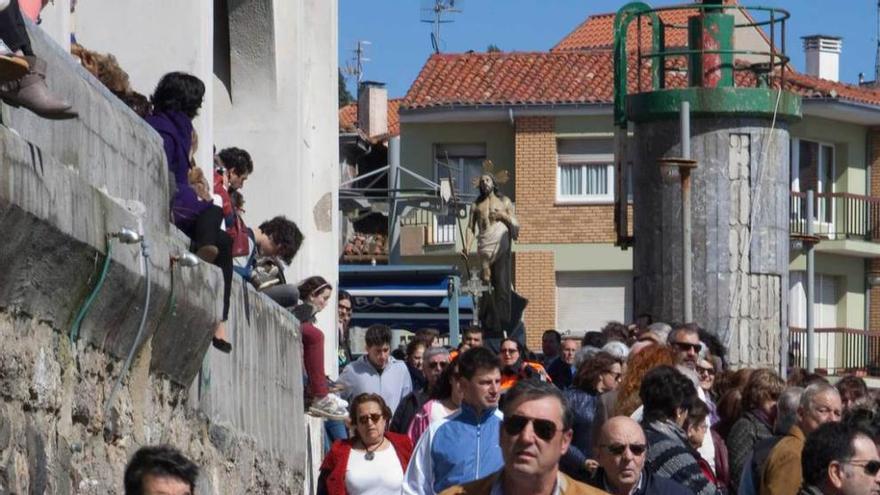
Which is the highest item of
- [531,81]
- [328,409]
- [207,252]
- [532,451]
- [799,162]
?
[531,81]

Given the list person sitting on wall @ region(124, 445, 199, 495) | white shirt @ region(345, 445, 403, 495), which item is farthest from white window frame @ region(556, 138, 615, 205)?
person sitting on wall @ region(124, 445, 199, 495)

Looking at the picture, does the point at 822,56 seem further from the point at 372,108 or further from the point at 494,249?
the point at 494,249

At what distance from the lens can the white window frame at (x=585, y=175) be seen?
5716 cm

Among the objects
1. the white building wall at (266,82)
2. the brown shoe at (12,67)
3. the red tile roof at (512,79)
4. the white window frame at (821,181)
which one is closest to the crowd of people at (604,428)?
the brown shoe at (12,67)

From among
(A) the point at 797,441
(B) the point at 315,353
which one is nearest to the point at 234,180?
(B) the point at 315,353

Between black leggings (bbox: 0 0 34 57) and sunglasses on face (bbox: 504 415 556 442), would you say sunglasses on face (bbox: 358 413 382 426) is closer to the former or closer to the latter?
black leggings (bbox: 0 0 34 57)

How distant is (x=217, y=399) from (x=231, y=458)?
0.47m

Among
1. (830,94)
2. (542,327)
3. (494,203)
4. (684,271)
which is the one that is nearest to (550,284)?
(542,327)

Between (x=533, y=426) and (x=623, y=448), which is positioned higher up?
(x=533, y=426)

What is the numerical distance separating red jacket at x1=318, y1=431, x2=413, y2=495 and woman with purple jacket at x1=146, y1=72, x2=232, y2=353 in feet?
7.36

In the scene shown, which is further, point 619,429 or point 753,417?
point 753,417

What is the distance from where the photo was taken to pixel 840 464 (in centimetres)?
982

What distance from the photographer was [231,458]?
12469 millimetres

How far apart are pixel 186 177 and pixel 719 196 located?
13928mm
